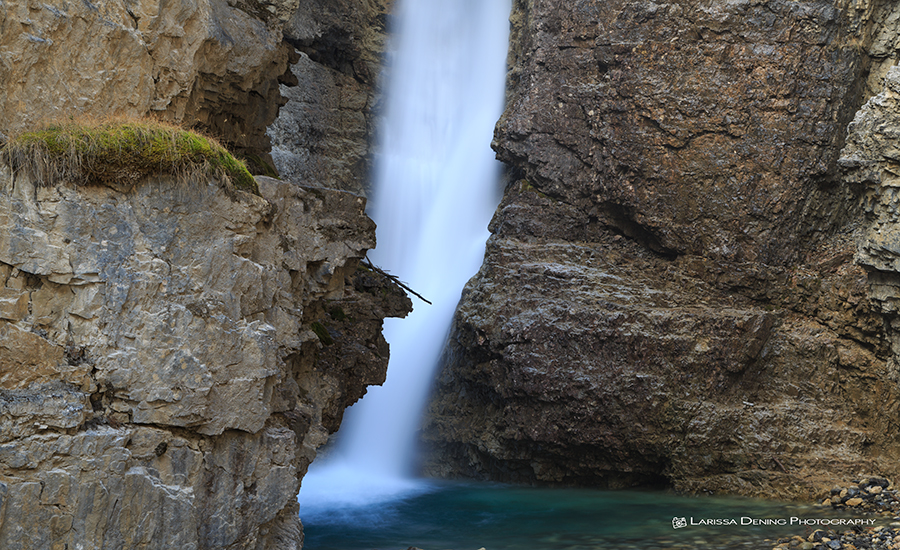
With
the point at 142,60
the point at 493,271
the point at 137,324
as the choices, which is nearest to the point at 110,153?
the point at 137,324

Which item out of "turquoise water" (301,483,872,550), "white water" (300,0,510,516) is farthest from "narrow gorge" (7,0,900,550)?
"turquoise water" (301,483,872,550)

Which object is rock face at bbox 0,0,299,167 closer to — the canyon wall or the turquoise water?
the canyon wall

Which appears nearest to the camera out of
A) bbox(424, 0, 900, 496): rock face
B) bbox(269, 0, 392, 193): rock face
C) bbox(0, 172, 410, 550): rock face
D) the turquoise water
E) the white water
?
bbox(0, 172, 410, 550): rock face

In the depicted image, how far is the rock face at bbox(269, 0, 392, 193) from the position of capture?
2539 cm

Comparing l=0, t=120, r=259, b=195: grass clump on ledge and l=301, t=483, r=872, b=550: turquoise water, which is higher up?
l=0, t=120, r=259, b=195: grass clump on ledge

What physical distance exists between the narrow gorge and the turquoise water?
1.69 metres

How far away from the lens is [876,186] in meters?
15.3

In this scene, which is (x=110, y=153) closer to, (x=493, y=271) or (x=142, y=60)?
(x=142, y=60)

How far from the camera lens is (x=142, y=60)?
9367mm

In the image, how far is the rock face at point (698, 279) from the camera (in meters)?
17.4

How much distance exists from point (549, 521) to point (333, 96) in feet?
58.9

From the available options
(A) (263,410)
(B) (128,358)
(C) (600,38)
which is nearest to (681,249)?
(C) (600,38)

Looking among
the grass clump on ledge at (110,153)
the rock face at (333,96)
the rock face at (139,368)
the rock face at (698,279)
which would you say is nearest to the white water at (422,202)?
the rock face at (333,96)

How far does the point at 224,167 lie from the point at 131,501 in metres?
3.24
